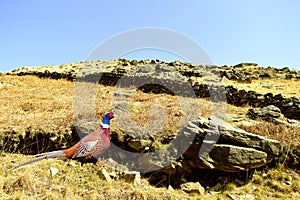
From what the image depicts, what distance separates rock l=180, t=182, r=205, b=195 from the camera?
22.4ft

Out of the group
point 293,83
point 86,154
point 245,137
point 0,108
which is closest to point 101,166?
point 86,154

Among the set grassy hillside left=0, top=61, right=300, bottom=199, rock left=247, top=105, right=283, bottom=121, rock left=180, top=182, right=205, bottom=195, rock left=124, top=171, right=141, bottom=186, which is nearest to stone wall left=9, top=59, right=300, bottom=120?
rock left=247, top=105, right=283, bottom=121

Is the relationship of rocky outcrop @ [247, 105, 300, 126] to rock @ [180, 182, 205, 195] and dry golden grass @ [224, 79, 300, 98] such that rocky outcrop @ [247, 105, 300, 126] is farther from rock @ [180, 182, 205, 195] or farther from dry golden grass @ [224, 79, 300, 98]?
dry golden grass @ [224, 79, 300, 98]

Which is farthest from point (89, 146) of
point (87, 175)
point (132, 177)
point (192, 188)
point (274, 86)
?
point (274, 86)

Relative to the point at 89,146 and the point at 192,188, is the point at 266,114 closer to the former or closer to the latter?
the point at 192,188

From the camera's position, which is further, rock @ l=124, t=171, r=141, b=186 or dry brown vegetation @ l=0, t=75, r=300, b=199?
rock @ l=124, t=171, r=141, b=186

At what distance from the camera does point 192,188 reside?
6867 millimetres

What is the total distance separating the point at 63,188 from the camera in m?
5.64

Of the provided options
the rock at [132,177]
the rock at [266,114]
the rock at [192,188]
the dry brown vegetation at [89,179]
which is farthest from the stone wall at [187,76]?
the rock at [132,177]

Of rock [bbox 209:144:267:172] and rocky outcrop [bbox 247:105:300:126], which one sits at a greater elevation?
rocky outcrop [bbox 247:105:300:126]

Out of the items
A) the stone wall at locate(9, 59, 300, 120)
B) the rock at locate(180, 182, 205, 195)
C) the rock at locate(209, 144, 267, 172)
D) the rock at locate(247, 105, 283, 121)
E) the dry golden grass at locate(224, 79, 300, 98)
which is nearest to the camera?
the rock at locate(180, 182, 205, 195)

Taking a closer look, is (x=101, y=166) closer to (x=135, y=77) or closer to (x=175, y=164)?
(x=175, y=164)

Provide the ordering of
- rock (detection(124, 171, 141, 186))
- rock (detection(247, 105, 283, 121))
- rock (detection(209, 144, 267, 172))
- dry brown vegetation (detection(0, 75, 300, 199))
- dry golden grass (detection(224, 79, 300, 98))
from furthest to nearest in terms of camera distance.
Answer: dry golden grass (detection(224, 79, 300, 98)) < rock (detection(247, 105, 283, 121)) < rock (detection(209, 144, 267, 172)) < rock (detection(124, 171, 141, 186)) < dry brown vegetation (detection(0, 75, 300, 199))

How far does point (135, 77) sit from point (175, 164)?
44.6ft
